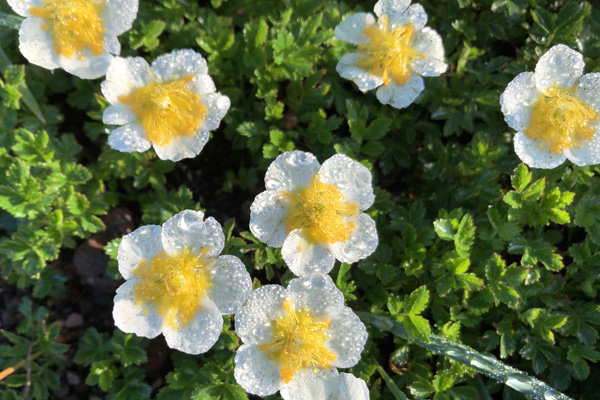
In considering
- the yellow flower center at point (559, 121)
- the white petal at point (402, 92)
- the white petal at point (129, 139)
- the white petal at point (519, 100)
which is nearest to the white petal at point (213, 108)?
the white petal at point (129, 139)

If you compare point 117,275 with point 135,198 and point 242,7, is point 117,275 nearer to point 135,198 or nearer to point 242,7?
point 135,198

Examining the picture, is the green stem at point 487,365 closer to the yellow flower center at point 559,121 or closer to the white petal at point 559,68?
the yellow flower center at point 559,121

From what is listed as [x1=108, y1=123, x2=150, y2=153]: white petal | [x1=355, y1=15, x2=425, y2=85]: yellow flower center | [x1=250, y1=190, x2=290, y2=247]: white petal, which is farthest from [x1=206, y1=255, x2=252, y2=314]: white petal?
[x1=355, y1=15, x2=425, y2=85]: yellow flower center

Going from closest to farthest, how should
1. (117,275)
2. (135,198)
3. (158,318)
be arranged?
(158,318)
(117,275)
(135,198)

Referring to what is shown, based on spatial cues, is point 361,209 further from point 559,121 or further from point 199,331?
point 559,121

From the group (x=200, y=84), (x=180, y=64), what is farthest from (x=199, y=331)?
(x=180, y=64)

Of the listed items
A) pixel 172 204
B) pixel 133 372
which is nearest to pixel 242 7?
pixel 172 204

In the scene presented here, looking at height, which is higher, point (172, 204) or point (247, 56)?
point (247, 56)
